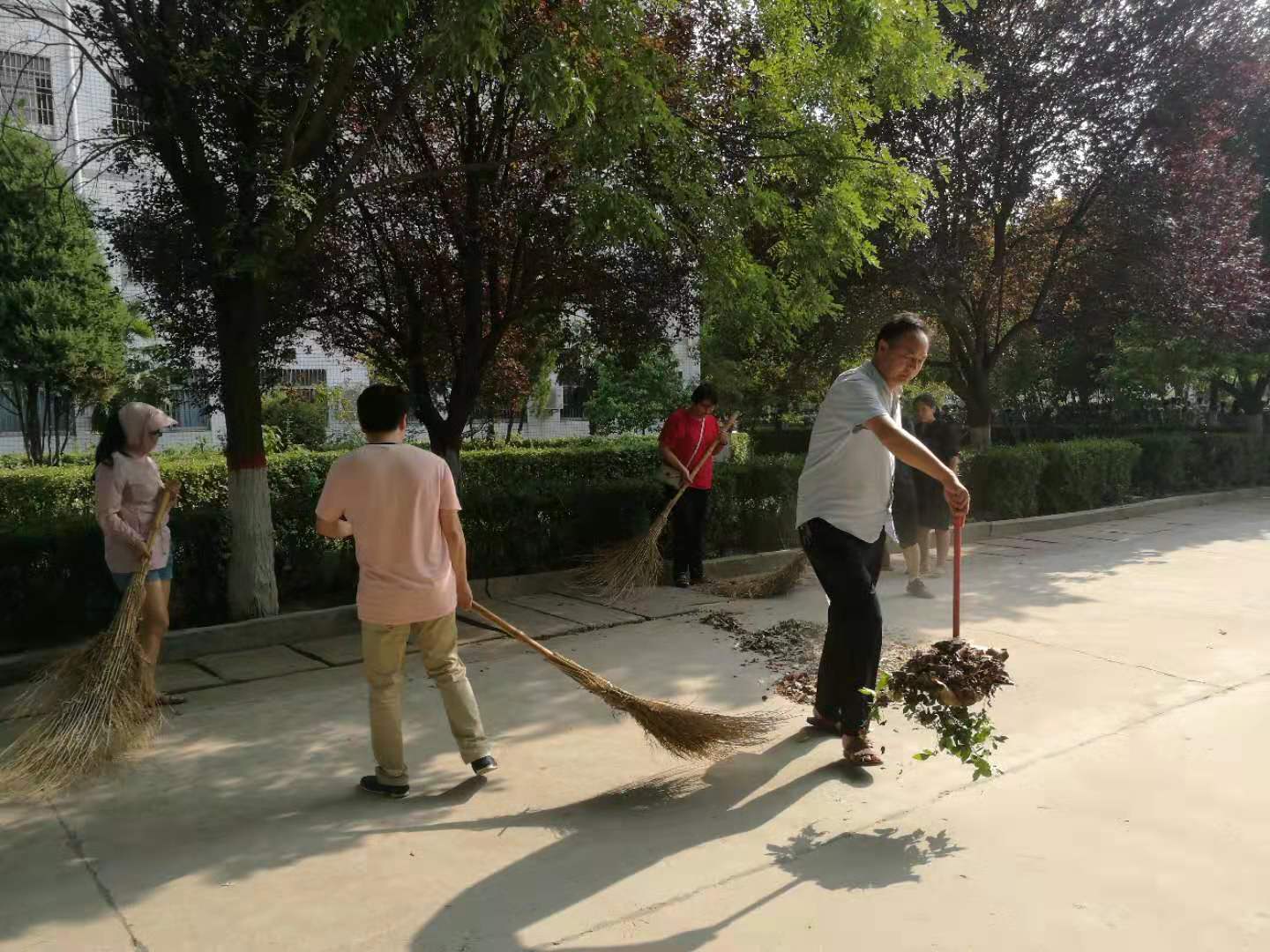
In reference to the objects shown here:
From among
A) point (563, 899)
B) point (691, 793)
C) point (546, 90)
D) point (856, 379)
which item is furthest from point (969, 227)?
point (563, 899)

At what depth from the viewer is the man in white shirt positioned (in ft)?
13.2

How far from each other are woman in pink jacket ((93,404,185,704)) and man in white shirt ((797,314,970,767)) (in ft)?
10.6

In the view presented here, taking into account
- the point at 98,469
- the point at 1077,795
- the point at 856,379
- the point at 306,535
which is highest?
the point at 856,379

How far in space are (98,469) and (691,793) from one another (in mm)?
3403

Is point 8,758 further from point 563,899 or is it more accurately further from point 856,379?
point 856,379

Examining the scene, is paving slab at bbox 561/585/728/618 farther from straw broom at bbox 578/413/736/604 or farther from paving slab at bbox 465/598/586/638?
paving slab at bbox 465/598/586/638

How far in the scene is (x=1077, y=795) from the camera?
3.80 m

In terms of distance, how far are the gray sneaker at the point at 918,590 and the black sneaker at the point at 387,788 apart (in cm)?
504

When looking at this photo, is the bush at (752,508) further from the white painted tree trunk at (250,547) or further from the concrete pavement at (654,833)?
the white painted tree trunk at (250,547)

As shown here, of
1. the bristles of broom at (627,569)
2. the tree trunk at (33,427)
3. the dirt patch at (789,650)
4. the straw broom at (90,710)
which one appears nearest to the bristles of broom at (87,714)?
the straw broom at (90,710)

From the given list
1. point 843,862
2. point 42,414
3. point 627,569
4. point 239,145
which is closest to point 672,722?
point 843,862

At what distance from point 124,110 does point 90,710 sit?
4447mm

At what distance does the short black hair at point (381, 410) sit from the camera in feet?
12.6

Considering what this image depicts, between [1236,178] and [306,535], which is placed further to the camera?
[1236,178]
